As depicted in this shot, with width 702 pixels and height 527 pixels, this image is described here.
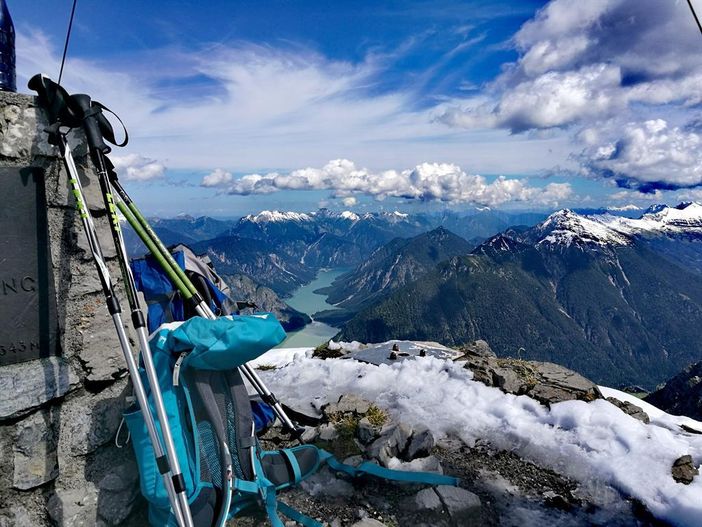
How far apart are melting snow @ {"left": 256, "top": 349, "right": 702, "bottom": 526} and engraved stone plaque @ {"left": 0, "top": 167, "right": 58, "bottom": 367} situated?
4511 millimetres

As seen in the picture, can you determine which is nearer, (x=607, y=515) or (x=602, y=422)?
(x=607, y=515)

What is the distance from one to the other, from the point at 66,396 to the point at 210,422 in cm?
136

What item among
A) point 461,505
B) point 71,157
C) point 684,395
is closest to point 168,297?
point 71,157

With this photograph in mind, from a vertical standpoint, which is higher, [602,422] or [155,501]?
[155,501]

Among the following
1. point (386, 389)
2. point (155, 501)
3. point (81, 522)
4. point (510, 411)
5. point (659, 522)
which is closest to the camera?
point (155, 501)

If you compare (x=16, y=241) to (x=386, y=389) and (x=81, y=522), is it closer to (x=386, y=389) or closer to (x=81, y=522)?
(x=81, y=522)

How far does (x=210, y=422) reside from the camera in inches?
147

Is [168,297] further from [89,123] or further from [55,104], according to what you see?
[55,104]

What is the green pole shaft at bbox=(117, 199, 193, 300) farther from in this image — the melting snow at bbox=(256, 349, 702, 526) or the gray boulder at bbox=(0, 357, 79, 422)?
the melting snow at bbox=(256, 349, 702, 526)

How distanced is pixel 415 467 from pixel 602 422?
113 inches

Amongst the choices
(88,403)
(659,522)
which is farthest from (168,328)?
(659,522)

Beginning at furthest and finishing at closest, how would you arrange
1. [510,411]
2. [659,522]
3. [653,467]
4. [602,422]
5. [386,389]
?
1. [386,389]
2. [510,411]
3. [602,422]
4. [653,467]
5. [659,522]

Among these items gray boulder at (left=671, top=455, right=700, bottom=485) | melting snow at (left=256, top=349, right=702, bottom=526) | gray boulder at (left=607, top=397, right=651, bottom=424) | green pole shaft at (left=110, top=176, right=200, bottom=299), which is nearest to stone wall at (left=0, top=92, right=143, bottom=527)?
green pole shaft at (left=110, top=176, right=200, bottom=299)

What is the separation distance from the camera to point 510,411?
6.35 metres
